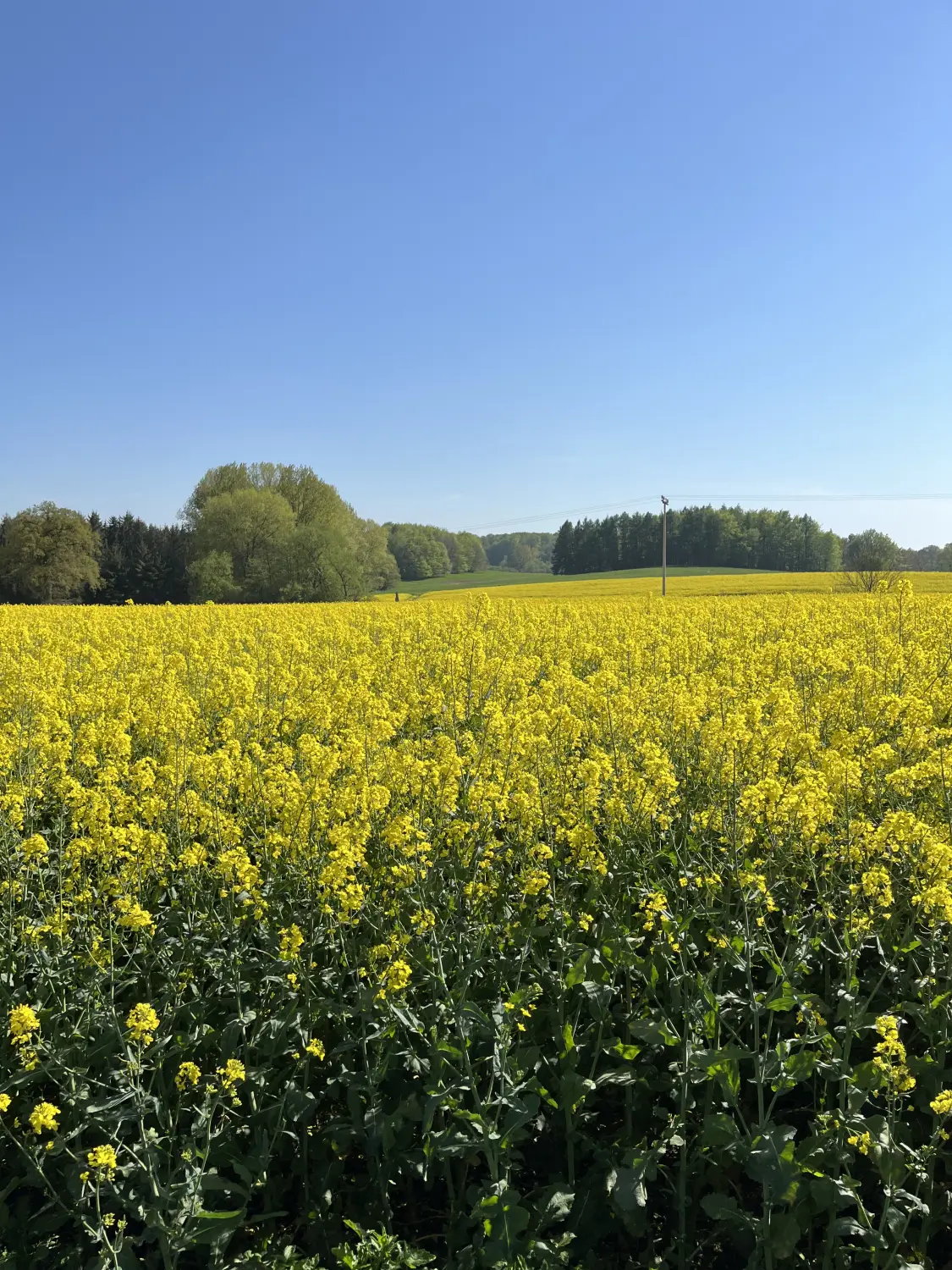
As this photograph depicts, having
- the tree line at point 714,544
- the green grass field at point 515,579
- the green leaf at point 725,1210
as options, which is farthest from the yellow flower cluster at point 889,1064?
the tree line at point 714,544

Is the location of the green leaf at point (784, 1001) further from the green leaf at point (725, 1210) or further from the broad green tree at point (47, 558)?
the broad green tree at point (47, 558)

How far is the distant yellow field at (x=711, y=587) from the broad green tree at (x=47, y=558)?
27.9 m

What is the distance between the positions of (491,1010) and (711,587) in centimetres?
4381

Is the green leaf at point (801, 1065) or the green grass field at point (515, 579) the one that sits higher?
the green grass field at point (515, 579)

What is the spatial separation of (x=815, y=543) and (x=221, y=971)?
95.1 m

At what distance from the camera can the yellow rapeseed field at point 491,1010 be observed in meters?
2.85

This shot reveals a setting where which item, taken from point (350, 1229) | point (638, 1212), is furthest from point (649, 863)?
point (350, 1229)

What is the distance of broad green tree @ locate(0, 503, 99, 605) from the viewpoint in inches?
2212

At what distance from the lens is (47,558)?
5656cm

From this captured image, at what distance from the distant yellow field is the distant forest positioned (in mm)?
7768

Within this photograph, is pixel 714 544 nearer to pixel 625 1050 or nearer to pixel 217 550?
pixel 217 550

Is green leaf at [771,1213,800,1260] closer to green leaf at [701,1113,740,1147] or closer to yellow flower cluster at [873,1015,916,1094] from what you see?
green leaf at [701,1113,740,1147]

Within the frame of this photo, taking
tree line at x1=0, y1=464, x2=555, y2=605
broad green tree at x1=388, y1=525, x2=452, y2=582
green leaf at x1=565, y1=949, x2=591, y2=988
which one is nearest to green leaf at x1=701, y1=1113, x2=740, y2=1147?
green leaf at x1=565, y1=949, x2=591, y2=988

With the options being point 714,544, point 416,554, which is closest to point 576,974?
point 714,544
